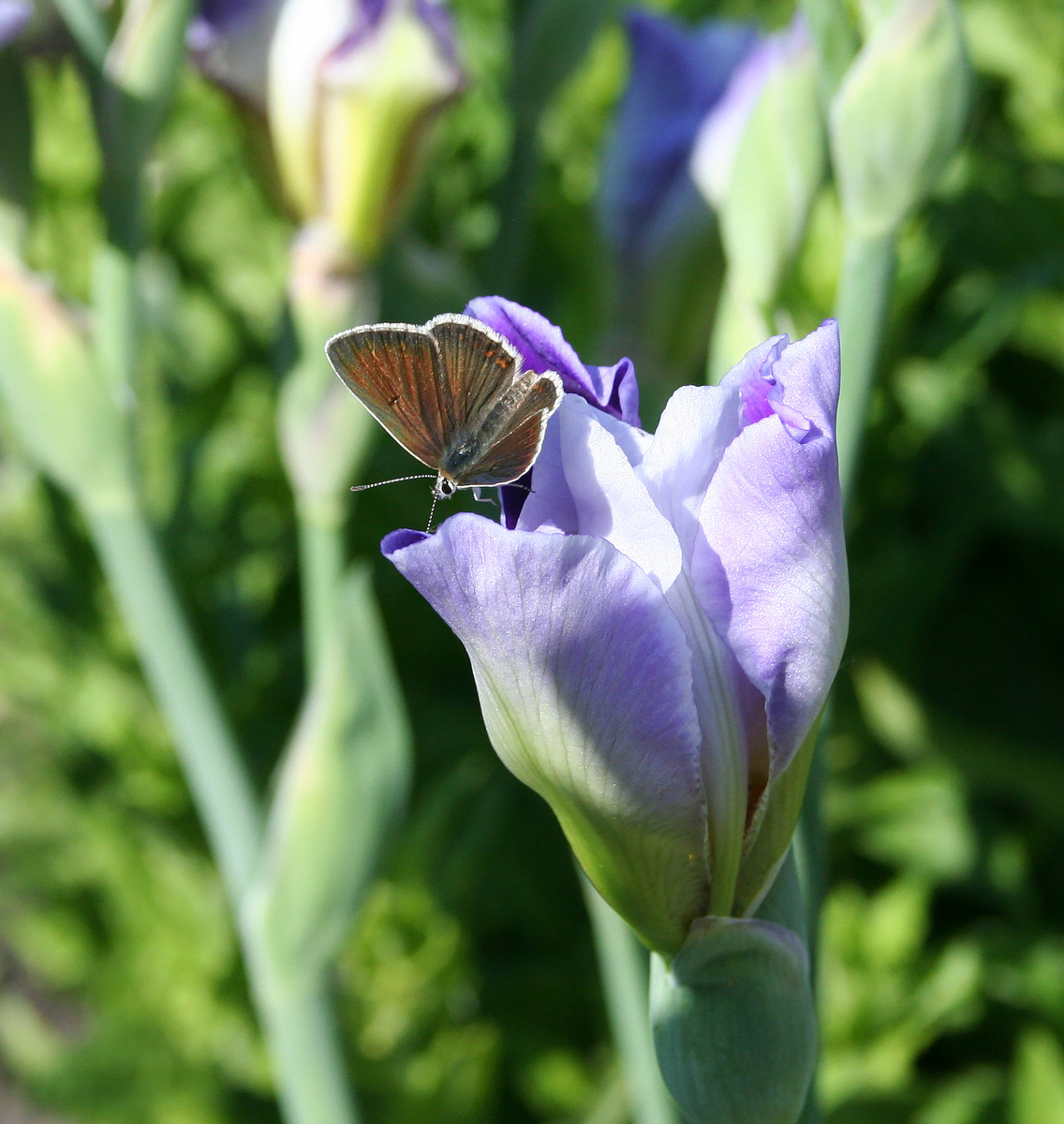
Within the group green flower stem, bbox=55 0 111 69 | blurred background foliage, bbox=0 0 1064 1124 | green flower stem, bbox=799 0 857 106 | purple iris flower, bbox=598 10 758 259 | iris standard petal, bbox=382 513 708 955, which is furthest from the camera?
blurred background foliage, bbox=0 0 1064 1124

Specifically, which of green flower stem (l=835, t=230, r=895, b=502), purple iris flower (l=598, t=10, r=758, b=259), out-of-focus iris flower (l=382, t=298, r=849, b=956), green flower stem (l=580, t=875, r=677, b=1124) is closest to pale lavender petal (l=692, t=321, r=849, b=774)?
out-of-focus iris flower (l=382, t=298, r=849, b=956)

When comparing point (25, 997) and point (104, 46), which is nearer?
point (104, 46)

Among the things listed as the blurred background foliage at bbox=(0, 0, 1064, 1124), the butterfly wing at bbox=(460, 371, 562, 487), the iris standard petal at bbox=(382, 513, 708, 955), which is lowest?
the blurred background foliage at bbox=(0, 0, 1064, 1124)

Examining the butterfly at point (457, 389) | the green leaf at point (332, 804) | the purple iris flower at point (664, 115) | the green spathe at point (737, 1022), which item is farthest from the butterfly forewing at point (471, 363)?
the purple iris flower at point (664, 115)

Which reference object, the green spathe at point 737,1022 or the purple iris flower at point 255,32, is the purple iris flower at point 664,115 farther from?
the green spathe at point 737,1022

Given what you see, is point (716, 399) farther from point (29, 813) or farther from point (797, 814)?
point (29, 813)

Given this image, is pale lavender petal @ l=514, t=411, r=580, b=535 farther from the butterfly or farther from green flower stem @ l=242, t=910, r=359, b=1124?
green flower stem @ l=242, t=910, r=359, b=1124

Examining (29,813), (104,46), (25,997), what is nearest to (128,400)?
(104,46)
